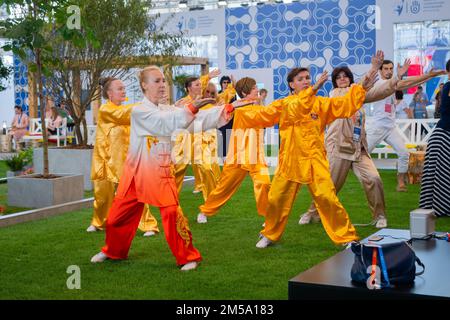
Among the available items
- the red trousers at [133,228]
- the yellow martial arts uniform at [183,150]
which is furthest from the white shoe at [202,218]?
the red trousers at [133,228]

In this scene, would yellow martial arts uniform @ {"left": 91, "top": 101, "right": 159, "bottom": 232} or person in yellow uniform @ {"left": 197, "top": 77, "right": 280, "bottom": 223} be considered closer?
yellow martial arts uniform @ {"left": 91, "top": 101, "right": 159, "bottom": 232}

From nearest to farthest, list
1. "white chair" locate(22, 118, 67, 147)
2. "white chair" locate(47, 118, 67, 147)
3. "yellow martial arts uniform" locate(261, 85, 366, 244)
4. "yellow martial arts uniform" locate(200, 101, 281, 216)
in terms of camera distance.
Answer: "yellow martial arts uniform" locate(261, 85, 366, 244), "yellow martial arts uniform" locate(200, 101, 281, 216), "white chair" locate(47, 118, 67, 147), "white chair" locate(22, 118, 67, 147)

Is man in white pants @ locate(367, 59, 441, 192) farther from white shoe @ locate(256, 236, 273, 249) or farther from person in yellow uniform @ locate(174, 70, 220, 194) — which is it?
white shoe @ locate(256, 236, 273, 249)

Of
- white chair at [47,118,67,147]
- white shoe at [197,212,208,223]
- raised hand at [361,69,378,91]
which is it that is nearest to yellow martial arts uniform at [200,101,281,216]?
white shoe at [197,212,208,223]

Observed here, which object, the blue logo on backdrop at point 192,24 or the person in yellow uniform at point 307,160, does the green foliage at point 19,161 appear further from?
the blue logo on backdrop at point 192,24

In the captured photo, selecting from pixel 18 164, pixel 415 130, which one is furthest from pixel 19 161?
pixel 415 130

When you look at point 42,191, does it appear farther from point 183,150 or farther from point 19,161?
point 19,161

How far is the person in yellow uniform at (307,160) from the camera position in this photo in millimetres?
5348

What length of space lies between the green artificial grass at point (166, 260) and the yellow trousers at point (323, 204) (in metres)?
0.20

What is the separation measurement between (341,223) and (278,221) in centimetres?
55

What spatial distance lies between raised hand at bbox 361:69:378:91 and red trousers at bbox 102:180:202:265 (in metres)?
1.68

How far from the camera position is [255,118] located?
225 inches

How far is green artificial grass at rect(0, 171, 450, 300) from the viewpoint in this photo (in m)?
4.41
